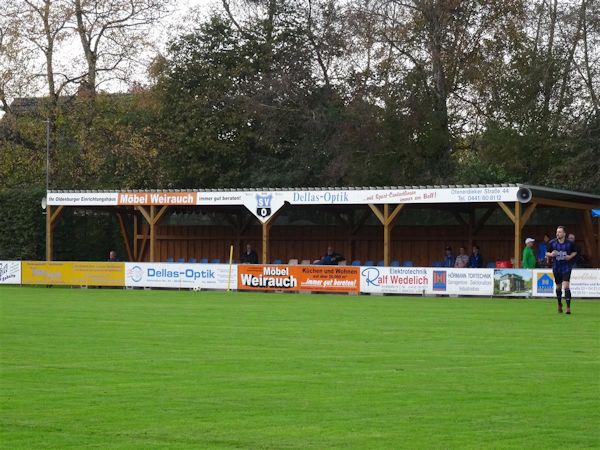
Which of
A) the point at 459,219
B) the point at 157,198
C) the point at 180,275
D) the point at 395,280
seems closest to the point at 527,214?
the point at 395,280

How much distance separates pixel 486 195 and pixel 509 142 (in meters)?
12.0

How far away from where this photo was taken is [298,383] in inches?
454

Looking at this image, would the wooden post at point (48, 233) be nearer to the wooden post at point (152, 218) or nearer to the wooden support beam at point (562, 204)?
the wooden post at point (152, 218)

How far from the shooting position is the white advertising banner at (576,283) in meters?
33.3

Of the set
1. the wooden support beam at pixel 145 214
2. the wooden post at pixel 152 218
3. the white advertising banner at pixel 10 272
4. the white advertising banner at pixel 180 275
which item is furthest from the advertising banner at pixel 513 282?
the white advertising banner at pixel 10 272

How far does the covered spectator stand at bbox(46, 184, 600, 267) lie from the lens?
126 feet

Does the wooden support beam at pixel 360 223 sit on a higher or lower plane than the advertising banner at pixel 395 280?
higher

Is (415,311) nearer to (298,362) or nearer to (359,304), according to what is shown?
(359,304)

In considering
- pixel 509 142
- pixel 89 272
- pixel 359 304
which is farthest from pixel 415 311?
pixel 509 142

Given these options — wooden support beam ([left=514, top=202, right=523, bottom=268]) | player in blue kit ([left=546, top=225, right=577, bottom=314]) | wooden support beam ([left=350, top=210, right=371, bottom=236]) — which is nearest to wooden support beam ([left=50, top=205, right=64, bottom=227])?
wooden support beam ([left=350, top=210, right=371, bottom=236])

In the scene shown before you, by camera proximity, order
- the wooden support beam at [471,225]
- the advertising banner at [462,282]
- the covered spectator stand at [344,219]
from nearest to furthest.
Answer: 1. the advertising banner at [462,282]
2. the covered spectator stand at [344,219]
3. the wooden support beam at [471,225]

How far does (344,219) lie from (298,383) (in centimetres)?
3534

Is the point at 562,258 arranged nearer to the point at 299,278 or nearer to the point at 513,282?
the point at 513,282

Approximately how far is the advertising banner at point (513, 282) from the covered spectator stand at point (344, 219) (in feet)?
4.91
